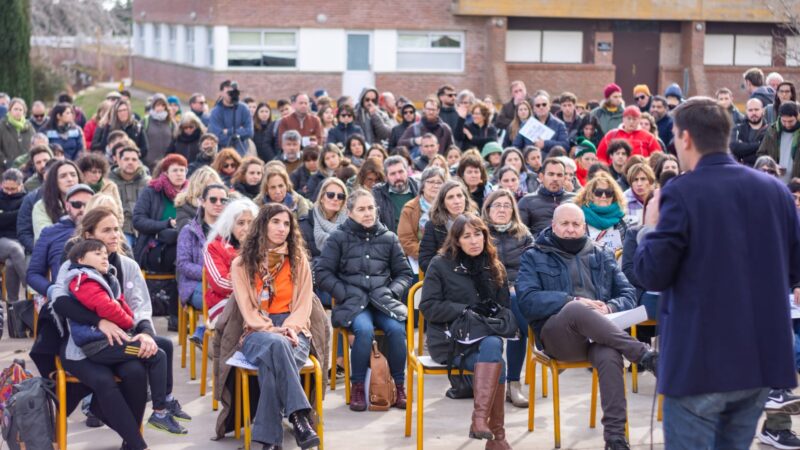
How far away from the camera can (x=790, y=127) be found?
13.0 meters

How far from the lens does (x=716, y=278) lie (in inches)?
177

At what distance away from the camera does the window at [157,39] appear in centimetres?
4009

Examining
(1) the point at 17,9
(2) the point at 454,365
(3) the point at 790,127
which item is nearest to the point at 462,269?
(2) the point at 454,365

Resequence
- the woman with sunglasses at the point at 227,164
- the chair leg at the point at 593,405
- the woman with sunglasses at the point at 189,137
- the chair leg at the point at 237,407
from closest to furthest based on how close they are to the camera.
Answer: the chair leg at the point at 237,407
the chair leg at the point at 593,405
the woman with sunglasses at the point at 227,164
the woman with sunglasses at the point at 189,137

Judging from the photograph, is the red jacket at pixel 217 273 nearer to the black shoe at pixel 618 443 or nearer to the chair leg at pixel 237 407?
the chair leg at pixel 237 407

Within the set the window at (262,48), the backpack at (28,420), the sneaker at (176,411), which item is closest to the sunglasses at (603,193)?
the sneaker at (176,411)

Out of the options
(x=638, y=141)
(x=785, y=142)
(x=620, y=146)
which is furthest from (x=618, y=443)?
(x=638, y=141)

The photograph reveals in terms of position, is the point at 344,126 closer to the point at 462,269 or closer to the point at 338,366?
the point at 338,366

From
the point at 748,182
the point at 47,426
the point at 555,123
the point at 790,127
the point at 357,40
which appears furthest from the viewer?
the point at 357,40

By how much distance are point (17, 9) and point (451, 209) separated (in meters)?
21.4

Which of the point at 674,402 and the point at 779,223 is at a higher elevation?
the point at 779,223

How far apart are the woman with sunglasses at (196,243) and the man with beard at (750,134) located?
6.88 meters

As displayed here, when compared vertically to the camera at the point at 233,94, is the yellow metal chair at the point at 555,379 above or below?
below

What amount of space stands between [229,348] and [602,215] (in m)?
3.50
